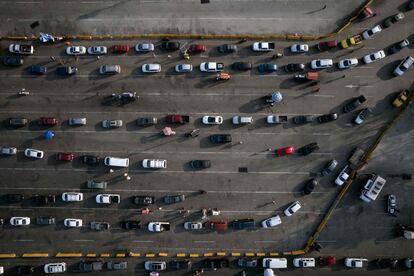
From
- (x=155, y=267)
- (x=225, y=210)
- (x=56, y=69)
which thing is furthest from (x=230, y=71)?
(x=155, y=267)

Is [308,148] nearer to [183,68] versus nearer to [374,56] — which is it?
[374,56]

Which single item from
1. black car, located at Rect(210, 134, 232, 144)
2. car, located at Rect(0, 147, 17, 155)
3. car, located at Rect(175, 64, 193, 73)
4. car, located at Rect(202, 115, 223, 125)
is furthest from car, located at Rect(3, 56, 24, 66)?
black car, located at Rect(210, 134, 232, 144)

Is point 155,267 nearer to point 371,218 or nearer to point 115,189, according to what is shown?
point 115,189

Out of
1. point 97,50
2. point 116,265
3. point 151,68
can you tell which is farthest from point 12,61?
point 116,265

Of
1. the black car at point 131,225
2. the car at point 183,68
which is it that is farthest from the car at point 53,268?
the car at point 183,68

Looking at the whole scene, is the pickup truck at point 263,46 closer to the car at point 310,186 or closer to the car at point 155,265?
the car at point 310,186
